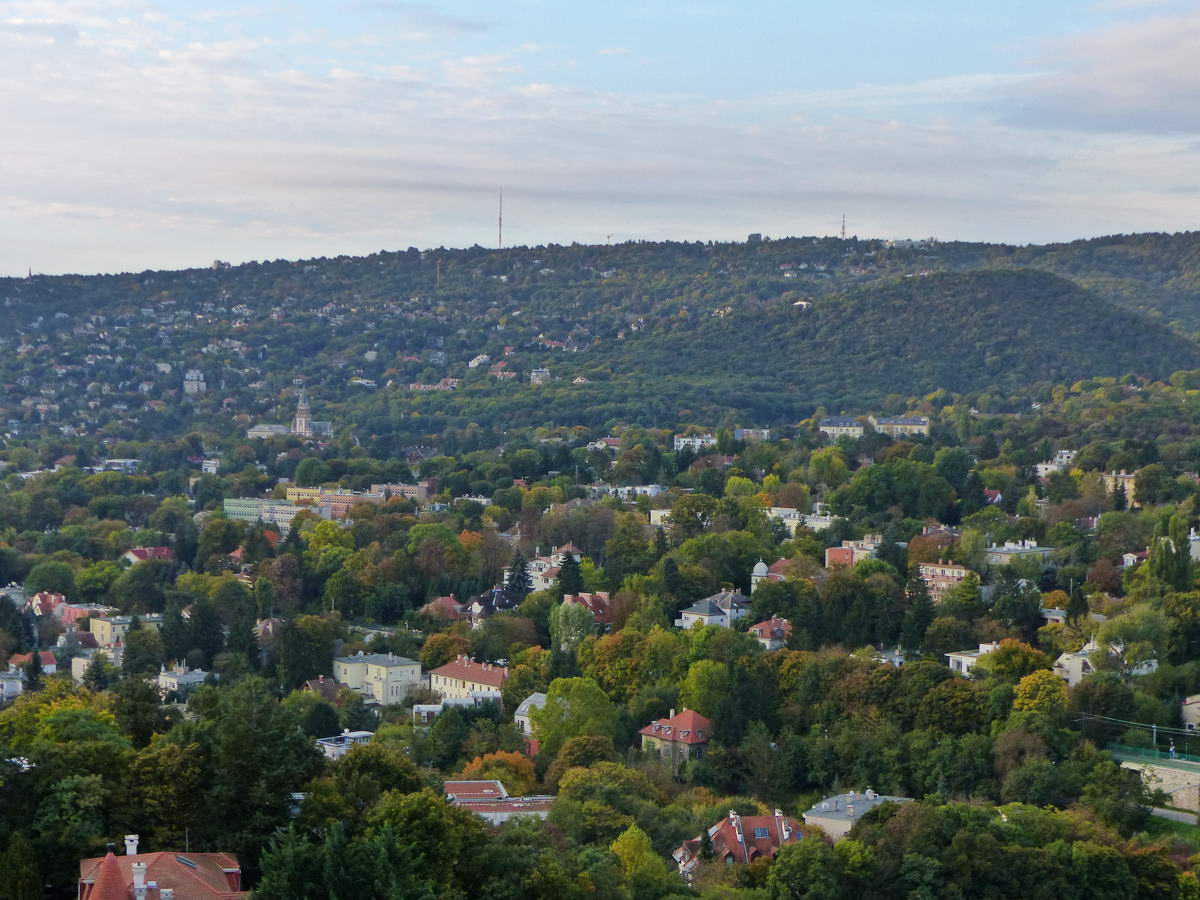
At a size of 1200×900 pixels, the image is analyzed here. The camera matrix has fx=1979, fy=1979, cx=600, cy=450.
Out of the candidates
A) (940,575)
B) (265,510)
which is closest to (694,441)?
(265,510)

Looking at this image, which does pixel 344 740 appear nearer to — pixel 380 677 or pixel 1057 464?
pixel 380 677

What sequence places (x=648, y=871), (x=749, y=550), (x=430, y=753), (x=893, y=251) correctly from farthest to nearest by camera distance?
(x=893, y=251) → (x=749, y=550) → (x=430, y=753) → (x=648, y=871)

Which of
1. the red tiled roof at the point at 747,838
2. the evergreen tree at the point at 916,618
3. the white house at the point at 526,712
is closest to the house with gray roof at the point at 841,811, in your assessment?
the red tiled roof at the point at 747,838

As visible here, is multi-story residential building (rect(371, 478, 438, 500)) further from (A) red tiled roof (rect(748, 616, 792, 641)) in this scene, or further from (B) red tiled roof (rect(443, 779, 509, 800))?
(B) red tiled roof (rect(443, 779, 509, 800))

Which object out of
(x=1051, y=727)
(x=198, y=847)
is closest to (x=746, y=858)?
(x=1051, y=727)

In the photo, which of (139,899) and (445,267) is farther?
(445,267)

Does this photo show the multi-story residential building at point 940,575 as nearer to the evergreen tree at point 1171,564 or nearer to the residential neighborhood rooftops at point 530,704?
the evergreen tree at point 1171,564

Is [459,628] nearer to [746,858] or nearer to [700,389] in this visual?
[746,858]
